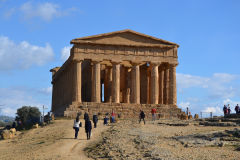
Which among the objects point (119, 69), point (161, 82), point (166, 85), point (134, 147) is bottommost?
point (134, 147)

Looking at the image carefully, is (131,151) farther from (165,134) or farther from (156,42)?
(156,42)

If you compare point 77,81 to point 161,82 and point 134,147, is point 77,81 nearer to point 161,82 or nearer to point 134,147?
point 161,82

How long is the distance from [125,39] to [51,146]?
3642 cm

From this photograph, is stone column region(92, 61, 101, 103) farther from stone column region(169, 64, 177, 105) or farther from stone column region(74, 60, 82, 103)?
stone column region(169, 64, 177, 105)

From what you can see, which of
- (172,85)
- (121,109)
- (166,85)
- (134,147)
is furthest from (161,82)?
(134,147)

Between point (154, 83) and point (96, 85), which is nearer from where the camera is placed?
point (96, 85)

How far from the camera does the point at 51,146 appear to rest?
32.5 meters

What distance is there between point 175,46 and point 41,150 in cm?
4040

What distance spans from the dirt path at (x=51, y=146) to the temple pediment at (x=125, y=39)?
83.1 feet

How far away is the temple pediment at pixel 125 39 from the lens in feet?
214

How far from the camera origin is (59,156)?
93.2 ft

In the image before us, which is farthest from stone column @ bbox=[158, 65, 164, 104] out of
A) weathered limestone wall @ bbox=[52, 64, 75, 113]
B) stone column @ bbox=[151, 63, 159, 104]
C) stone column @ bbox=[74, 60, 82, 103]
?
weathered limestone wall @ bbox=[52, 64, 75, 113]

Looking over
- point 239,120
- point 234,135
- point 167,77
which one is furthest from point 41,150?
point 167,77

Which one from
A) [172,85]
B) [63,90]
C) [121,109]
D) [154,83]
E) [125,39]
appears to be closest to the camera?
[121,109]
